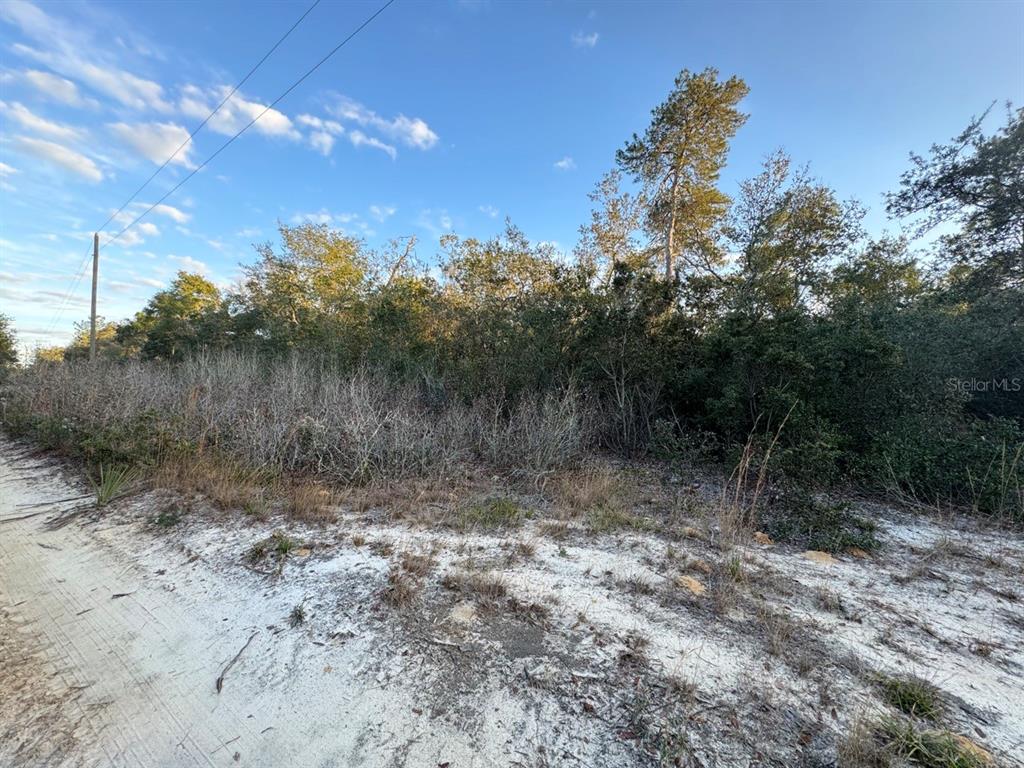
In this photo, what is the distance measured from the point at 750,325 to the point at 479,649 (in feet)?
18.4

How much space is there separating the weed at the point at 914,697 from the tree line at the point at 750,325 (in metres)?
2.66

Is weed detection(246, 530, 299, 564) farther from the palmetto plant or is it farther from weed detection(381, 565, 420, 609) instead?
the palmetto plant

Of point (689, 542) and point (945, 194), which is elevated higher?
point (945, 194)

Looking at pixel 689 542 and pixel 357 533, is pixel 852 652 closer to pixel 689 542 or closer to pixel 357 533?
pixel 689 542

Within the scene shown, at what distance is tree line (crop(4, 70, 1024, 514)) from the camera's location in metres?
4.95

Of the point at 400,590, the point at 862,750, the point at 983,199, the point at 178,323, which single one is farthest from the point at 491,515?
the point at 178,323

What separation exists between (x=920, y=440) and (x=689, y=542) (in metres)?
3.60

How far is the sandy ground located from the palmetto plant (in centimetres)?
51

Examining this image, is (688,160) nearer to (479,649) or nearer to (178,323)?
(479,649)

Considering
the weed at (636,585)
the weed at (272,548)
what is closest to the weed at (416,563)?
the weed at (272,548)

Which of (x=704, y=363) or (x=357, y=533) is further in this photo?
(x=704, y=363)

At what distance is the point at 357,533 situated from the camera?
3.16m

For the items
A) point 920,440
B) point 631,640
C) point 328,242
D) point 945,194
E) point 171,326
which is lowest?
point 631,640

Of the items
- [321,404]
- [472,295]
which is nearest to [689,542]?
[321,404]
